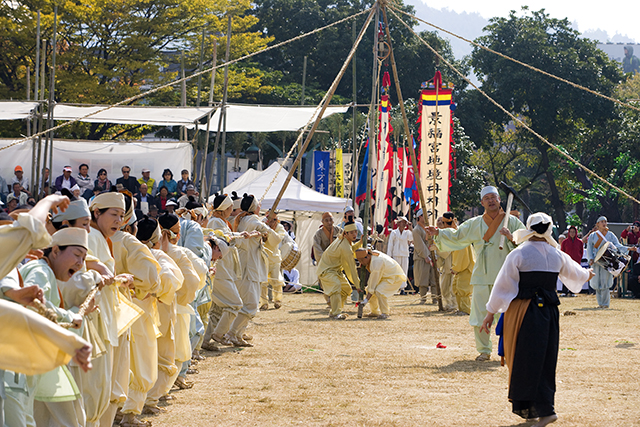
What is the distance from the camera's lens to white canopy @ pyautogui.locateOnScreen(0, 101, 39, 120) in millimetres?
13906

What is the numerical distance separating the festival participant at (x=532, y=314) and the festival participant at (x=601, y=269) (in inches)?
397

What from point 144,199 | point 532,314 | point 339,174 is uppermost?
point 339,174

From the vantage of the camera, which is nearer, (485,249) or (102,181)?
(485,249)

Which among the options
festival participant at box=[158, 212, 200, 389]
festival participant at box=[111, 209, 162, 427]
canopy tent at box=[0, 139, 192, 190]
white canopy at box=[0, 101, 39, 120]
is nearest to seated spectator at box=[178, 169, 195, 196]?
canopy tent at box=[0, 139, 192, 190]

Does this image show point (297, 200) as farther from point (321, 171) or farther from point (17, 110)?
point (17, 110)

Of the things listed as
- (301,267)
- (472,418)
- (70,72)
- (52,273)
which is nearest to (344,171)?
(301,267)

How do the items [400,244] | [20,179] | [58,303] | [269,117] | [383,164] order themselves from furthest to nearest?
[400,244]
[383,164]
[269,117]
[20,179]
[58,303]

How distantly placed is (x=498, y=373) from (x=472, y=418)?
83.1 inches

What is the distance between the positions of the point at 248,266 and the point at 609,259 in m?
8.88

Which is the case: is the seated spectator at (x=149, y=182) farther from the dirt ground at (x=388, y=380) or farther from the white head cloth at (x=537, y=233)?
the white head cloth at (x=537, y=233)

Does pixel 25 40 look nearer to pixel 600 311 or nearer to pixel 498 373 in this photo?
pixel 600 311

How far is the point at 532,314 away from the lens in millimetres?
5688

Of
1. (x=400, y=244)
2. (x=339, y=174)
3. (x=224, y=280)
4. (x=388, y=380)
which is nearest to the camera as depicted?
(x=388, y=380)

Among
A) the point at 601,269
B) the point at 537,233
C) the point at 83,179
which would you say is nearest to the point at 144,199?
the point at 83,179
